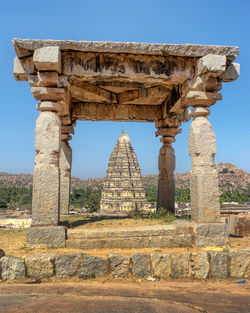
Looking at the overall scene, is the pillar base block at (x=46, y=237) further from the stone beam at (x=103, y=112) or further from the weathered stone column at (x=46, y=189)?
the stone beam at (x=103, y=112)

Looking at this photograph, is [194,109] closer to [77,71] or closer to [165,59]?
[165,59]

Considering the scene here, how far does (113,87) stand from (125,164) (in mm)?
18782

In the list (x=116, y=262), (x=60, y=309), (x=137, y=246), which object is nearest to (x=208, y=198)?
(x=137, y=246)

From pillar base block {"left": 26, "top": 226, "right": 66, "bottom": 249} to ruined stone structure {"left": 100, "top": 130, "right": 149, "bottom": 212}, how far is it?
20308 millimetres

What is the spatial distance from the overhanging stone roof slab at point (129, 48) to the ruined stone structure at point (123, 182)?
2047 cm

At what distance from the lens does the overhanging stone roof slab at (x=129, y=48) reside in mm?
Result: 5207

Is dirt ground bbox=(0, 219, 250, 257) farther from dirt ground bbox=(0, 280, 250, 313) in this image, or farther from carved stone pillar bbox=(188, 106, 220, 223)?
dirt ground bbox=(0, 280, 250, 313)

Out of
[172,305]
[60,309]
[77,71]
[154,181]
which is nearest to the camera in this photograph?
[60,309]

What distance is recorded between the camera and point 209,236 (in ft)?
17.4

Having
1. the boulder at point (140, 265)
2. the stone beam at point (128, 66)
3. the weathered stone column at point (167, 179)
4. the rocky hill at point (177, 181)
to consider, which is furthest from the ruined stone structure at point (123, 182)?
the rocky hill at point (177, 181)

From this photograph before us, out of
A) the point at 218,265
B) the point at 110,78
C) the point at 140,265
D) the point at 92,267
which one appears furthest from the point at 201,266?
the point at 110,78

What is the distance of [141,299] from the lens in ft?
10.6

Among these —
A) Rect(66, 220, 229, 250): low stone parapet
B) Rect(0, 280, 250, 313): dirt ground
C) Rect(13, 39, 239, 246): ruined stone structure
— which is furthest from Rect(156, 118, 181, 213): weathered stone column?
Rect(0, 280, 250, 313): dirt ground

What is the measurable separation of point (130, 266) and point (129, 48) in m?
4.16
